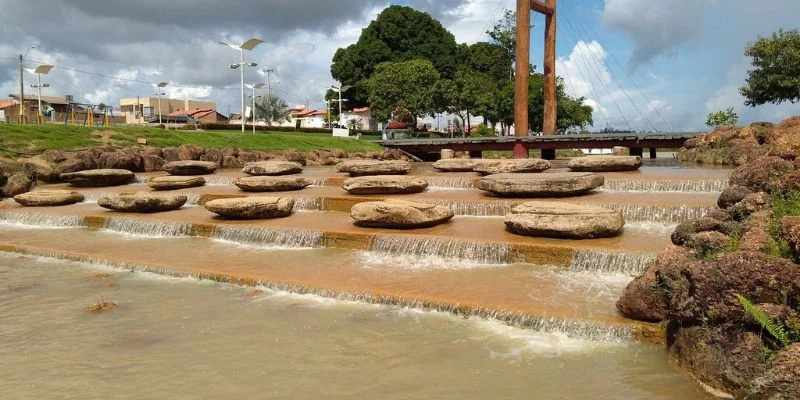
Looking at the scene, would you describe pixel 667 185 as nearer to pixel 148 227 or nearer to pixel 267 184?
pixel 267 184

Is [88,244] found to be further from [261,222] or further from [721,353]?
[721,353]

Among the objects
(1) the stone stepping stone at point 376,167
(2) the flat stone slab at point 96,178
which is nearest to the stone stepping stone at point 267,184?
(1) the stone stepping stone at point 376,167

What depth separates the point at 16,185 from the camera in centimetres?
1861

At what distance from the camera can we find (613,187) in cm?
1438

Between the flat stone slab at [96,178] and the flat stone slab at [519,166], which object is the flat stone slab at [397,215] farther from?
the flat stone slab at [96,178]

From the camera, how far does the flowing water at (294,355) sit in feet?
15.2

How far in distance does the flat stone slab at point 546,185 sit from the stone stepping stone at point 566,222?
281 centimetres

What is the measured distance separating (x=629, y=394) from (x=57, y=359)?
492 cm

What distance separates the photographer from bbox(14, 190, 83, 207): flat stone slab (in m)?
16.0

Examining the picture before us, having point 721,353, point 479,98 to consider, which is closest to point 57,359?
point 721,353

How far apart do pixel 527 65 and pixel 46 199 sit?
2430 centimetres

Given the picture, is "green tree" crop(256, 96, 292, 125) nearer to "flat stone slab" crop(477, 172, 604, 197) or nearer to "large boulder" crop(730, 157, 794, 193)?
"flat stone slab" crop(477, 172, 604, 197)

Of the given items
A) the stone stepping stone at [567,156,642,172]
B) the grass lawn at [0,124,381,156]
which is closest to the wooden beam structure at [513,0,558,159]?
the stone stepping stone at [567,156,642,172]

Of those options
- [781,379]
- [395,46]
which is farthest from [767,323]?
[395,46]
